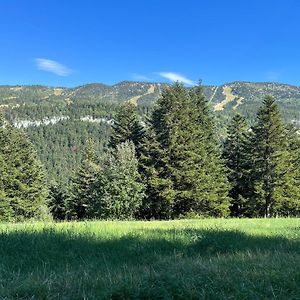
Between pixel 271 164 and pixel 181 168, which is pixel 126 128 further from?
pixel 271 164

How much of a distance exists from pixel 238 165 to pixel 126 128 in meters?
14.1

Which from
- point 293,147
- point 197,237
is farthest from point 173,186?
point 197,237

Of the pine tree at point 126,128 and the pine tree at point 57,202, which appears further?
the pine tree at point 57,202

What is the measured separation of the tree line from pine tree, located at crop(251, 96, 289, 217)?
10 cm

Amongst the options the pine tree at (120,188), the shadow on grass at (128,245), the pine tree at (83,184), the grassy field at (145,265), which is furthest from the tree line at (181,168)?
the grassy field at (145,265)

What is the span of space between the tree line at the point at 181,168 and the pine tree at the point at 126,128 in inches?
4.7

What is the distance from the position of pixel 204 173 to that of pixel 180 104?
7.89 meters

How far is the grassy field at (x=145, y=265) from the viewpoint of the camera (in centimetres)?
470

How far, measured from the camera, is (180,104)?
40812 millimetres

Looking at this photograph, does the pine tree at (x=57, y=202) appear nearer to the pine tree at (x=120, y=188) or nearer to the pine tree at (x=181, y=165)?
the pine tree at (x=120, y=188)

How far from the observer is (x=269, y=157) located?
4050 centimetres

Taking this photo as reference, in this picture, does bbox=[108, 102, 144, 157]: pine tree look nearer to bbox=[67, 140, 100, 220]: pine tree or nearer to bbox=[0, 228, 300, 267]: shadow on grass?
bbox=[67, 140, 100, 220]: pine tree

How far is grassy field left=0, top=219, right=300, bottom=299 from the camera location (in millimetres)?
4703

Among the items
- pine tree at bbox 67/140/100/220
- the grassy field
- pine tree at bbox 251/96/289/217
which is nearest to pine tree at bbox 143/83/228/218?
pine tree at bbox 251/96/289/217
